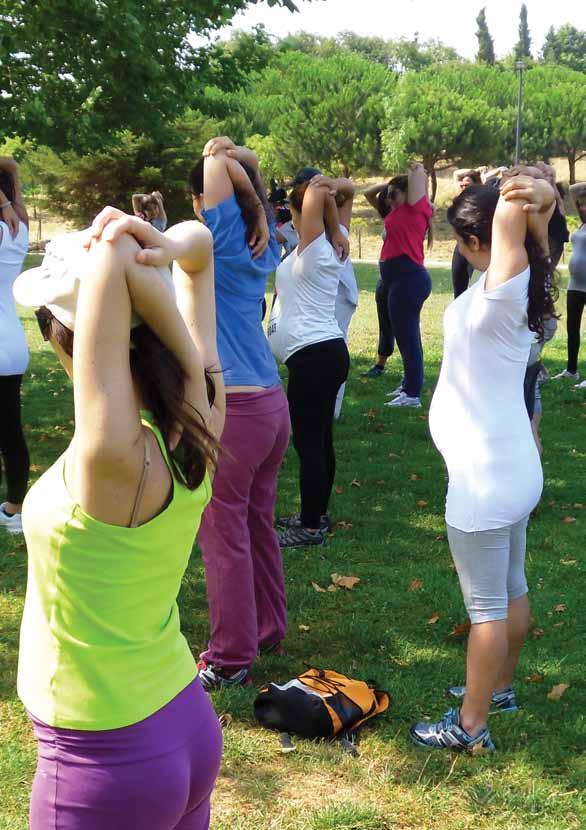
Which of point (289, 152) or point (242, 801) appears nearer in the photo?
point (242, 801)

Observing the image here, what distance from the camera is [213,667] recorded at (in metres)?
4.27

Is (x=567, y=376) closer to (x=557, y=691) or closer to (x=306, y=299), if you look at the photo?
(x=306, y=299)

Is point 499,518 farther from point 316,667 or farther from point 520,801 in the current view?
point 316,667

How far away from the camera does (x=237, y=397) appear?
13.7 feet

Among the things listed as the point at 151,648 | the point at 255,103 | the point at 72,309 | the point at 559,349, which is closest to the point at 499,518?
the point at 151,648

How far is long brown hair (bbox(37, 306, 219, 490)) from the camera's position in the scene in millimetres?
1804

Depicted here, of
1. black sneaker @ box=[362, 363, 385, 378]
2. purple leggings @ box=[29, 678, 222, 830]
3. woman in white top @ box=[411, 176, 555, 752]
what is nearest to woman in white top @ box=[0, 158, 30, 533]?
woman in white top @ box=[411, 176, 555, 752]

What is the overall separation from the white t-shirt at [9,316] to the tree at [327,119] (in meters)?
56.0

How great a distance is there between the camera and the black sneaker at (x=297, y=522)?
6290mm

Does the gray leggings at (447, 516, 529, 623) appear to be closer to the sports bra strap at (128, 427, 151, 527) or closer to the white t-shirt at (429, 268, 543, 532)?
the white t-shirt at (429, 268, 543, 532)

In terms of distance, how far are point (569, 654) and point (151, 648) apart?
10.8 feet

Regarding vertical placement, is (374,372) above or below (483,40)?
below

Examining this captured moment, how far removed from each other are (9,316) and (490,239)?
3314 millimetres

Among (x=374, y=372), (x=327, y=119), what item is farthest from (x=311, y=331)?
A: (x=327, y=119)
